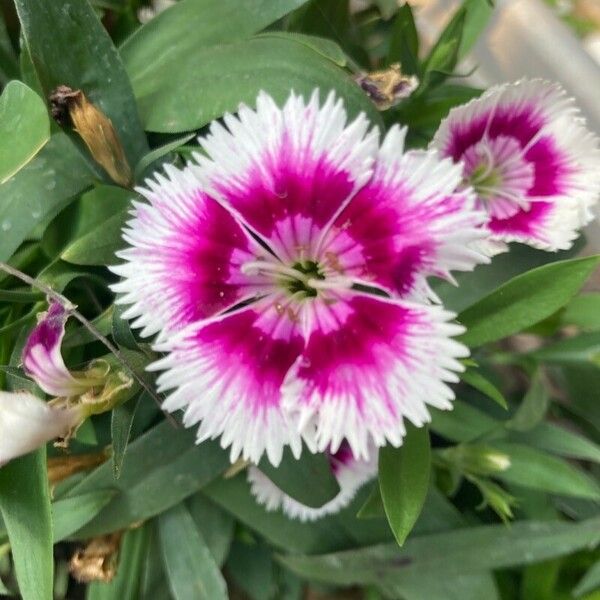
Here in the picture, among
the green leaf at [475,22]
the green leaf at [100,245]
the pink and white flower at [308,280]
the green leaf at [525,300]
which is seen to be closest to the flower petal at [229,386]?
the pink and white flower at [308,280]

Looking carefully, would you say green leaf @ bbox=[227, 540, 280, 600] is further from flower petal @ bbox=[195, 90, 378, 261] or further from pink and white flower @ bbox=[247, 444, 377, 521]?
flower petal @ bbox=[195, 90, 378, 261]

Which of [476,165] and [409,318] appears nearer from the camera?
[409,318]

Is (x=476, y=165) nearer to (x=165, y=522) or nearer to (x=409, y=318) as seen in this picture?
(x=409, y=318)

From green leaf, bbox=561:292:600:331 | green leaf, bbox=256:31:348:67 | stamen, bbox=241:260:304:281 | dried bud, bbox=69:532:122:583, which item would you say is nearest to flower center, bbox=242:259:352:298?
stamen, bbox=241:260:304:281

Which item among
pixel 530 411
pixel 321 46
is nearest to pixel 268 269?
pixel 321 46

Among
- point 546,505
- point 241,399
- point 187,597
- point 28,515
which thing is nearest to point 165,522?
point 187,597

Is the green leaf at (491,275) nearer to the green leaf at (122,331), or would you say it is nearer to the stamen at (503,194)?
the stamen at (503,194)
